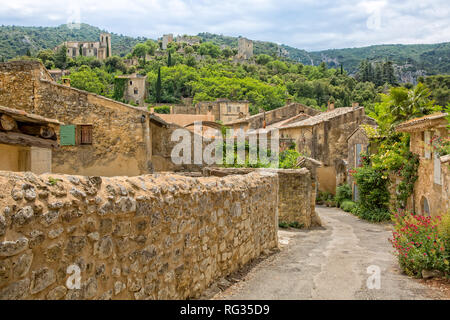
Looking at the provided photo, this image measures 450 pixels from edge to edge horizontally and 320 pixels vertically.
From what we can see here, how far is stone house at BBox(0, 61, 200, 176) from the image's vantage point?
1253 cm

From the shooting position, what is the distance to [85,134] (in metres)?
13.2

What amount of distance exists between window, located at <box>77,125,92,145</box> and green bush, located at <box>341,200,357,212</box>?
19.9 m

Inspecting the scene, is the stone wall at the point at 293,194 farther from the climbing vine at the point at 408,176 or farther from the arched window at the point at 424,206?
the climbing vine at the point at 408,176

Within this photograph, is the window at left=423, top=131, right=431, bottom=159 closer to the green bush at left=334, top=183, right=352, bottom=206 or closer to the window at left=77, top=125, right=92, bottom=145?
the window at left=77, top=125, right=92, bottom=145

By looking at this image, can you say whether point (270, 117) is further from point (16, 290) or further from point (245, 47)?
point (245, 47)

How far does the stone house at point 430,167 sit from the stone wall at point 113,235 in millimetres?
8924

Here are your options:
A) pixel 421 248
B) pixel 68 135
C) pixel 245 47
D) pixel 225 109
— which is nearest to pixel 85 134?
pixel 68 135

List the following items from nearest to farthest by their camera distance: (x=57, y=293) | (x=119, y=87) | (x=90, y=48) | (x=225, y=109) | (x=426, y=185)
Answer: (x=57, y=293)
(x=426, y=185)
(x=225, y=109)
(x=119, y=87)
(x=90, y=48)

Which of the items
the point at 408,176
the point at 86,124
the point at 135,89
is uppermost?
the point at 135,89

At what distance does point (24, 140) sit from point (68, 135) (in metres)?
5.03

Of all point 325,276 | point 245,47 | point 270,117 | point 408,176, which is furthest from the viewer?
point 245,47

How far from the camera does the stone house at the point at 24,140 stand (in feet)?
24.9

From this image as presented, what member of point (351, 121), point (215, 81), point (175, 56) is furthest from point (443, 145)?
point (175, 56)
